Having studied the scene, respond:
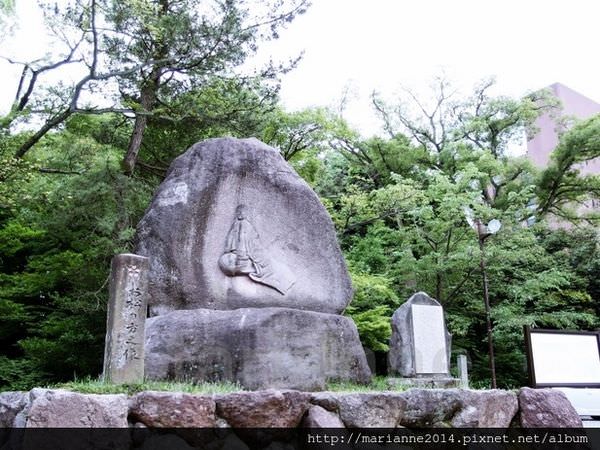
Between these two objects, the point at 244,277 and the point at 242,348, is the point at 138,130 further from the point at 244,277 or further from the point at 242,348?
the point at 242,348

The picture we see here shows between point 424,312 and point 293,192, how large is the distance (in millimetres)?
3901

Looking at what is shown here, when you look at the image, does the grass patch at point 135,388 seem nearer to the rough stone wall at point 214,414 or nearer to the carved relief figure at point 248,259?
the rough stone wall at point 214,414

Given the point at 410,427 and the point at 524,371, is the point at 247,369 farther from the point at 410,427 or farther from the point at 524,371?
the point at 524,371

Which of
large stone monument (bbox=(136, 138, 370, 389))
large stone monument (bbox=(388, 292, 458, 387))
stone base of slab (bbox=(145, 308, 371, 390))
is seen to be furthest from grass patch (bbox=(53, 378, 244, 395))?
large stone monument (bbox=(388, 292, 458, 387))

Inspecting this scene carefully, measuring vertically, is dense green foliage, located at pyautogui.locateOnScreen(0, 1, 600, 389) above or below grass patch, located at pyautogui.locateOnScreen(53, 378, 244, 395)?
above

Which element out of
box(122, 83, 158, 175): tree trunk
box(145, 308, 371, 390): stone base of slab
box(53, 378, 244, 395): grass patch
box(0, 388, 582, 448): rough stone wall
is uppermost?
box(122, 83, 158, 175): tree trunk

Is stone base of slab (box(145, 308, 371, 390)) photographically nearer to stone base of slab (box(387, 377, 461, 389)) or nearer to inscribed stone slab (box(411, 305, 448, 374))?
stone base of slab (box(387, 377, 461, 389))

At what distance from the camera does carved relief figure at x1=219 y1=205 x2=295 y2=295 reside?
248 inches

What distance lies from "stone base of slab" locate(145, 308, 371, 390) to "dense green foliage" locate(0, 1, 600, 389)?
4254mm

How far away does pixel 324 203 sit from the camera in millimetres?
15141

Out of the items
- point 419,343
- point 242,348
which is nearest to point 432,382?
point 419,343

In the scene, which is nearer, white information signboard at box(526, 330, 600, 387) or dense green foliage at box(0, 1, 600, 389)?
white information signboard at box(526, 330, 600, 387)

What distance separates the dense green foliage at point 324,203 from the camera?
10.4 metres

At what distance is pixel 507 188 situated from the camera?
60.5 ft
